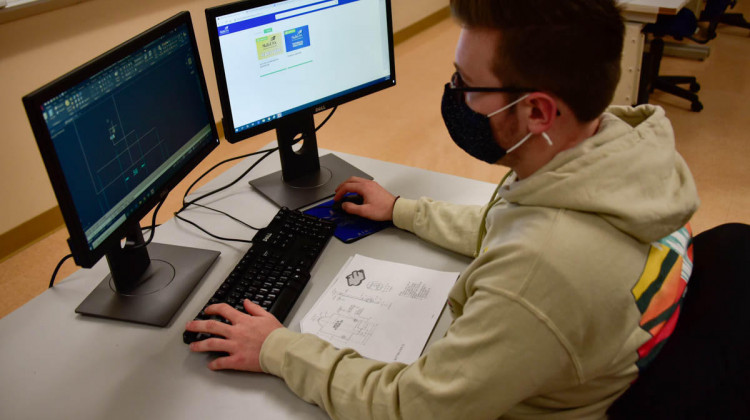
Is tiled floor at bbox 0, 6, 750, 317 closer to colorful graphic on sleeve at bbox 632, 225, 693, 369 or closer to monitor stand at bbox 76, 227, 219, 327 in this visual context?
monitor stand at bbox 76, 227, 219, 327

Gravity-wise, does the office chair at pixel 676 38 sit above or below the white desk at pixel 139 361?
below

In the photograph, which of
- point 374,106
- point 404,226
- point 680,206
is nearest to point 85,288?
point 404,226

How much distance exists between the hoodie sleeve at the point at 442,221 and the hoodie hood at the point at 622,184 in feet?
1.21

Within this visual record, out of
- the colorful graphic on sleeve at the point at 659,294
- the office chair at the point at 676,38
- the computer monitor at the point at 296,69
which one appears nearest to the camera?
the colorful graphic on sleeve at the point at 659,294

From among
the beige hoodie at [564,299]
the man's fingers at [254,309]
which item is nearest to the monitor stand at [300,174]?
the man's fingers at [254,309]

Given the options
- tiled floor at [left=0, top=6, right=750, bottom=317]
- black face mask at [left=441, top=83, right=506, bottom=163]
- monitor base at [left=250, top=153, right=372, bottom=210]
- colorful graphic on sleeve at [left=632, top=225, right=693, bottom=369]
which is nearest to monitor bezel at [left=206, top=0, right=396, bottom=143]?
monitor base at [left=250, top=153, right=372, bottom=210]

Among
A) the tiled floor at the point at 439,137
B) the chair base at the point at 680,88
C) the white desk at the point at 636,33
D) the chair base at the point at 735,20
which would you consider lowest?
the tiled floor at the point at 439,137

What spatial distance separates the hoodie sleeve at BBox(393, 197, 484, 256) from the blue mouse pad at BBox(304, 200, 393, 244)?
59 millimetres

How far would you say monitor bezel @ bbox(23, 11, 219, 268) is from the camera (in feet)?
2.91

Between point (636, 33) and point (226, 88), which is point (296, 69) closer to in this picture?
point (226, 88)

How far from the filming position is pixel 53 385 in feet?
3.33

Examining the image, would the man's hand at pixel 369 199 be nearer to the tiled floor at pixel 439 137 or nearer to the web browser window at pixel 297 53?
the web browser window at pixel 297 53

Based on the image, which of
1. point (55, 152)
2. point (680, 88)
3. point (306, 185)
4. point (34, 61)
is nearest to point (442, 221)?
point (306, 185)

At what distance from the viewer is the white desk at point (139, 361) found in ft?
3.17
